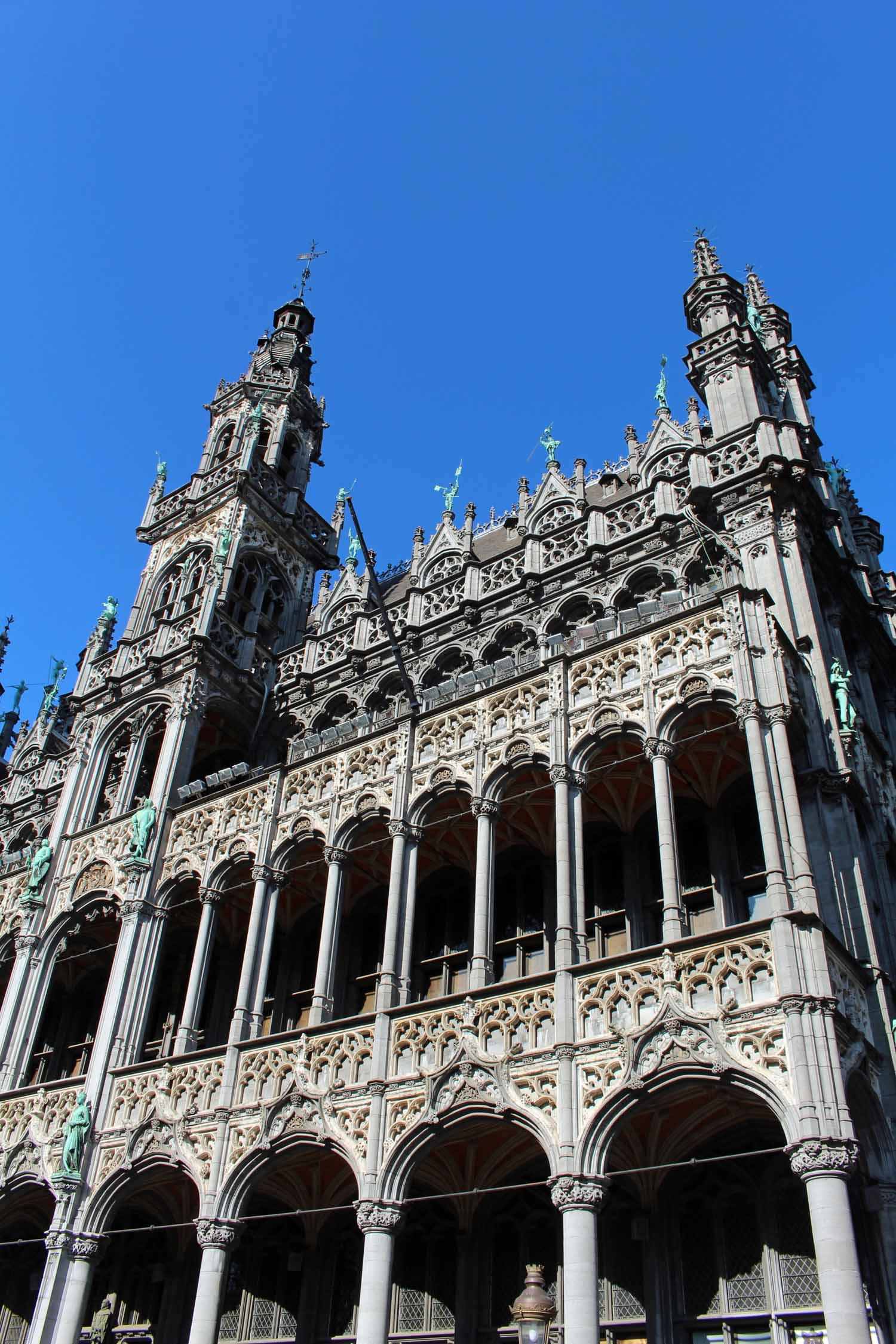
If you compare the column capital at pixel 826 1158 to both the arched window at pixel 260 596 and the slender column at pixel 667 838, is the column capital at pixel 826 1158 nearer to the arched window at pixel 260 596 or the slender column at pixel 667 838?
the slender column at pixel 667 838

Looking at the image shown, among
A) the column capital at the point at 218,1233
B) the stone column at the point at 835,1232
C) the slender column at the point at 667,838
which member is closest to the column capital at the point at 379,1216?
the column capital at the point at 218,1233

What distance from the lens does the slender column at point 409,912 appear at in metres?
20.5

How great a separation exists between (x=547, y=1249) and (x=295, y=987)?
8.51 m

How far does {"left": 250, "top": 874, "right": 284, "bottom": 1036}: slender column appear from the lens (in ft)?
74.0

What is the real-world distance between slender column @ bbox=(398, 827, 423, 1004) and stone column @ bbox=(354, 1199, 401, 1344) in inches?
133

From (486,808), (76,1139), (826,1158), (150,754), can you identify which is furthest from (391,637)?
(826,1158)

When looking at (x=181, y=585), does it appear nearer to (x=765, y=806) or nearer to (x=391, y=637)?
(x=391, y=637)

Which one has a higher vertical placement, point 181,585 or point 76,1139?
point 181,585

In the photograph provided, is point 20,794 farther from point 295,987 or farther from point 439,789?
point 439,789

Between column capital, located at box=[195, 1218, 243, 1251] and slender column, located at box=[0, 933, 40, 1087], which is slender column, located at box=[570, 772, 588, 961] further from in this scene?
slender column, located at box=[0, 933, 40, 1087]

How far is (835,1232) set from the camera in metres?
14.1

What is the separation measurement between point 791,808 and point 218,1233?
12323mm

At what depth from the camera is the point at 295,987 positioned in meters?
26.2

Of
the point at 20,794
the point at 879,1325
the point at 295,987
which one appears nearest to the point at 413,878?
the point at 295,987
